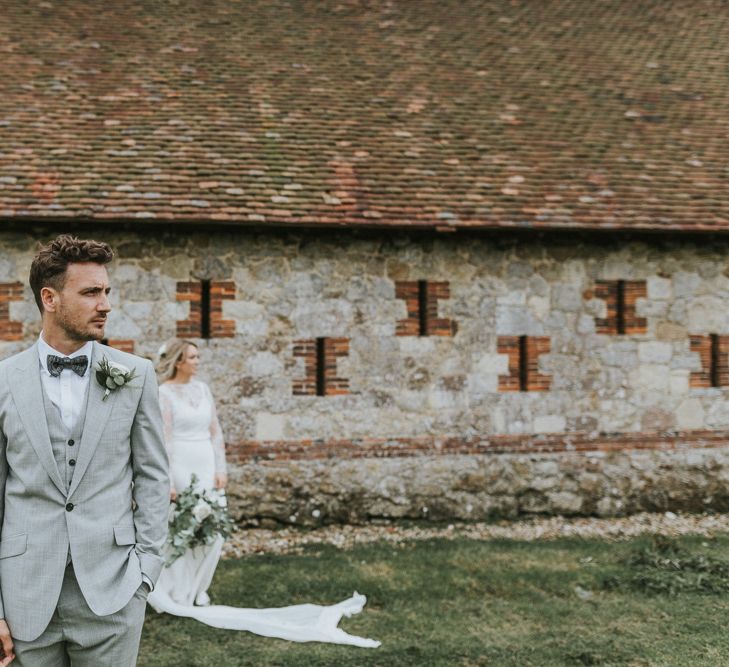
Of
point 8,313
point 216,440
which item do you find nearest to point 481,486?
point 216,440

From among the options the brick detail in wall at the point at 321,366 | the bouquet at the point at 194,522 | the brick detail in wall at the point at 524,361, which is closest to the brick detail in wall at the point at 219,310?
the brick detail in wall at the point at 321,366

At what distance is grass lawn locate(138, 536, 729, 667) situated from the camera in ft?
15.4

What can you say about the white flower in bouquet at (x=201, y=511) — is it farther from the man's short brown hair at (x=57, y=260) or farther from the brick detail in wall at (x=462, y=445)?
the man's short brown hair at (x=57, y=260)

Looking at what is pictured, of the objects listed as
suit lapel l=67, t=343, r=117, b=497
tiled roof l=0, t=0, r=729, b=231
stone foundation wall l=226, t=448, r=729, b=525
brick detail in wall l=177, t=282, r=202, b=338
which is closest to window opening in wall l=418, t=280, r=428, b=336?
tiled roof l=0, t=0, r=729, b=231

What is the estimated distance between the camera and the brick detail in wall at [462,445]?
7.96 metres

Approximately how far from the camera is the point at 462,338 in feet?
27.5

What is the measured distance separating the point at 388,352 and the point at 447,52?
5153 millimetres

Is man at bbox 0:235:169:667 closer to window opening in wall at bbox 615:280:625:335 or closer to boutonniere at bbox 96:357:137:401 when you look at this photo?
boutonniere at bbox 96:357:137:401

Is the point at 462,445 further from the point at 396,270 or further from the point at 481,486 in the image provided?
the point at 396,270

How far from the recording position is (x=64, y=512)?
2572 mm

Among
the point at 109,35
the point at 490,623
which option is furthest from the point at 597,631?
the point at 109,35

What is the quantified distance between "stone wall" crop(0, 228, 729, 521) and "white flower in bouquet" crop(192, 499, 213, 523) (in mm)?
2377

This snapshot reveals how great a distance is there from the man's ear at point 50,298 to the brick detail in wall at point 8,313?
18.4 feet

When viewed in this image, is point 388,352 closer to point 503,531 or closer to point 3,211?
point 503,531
